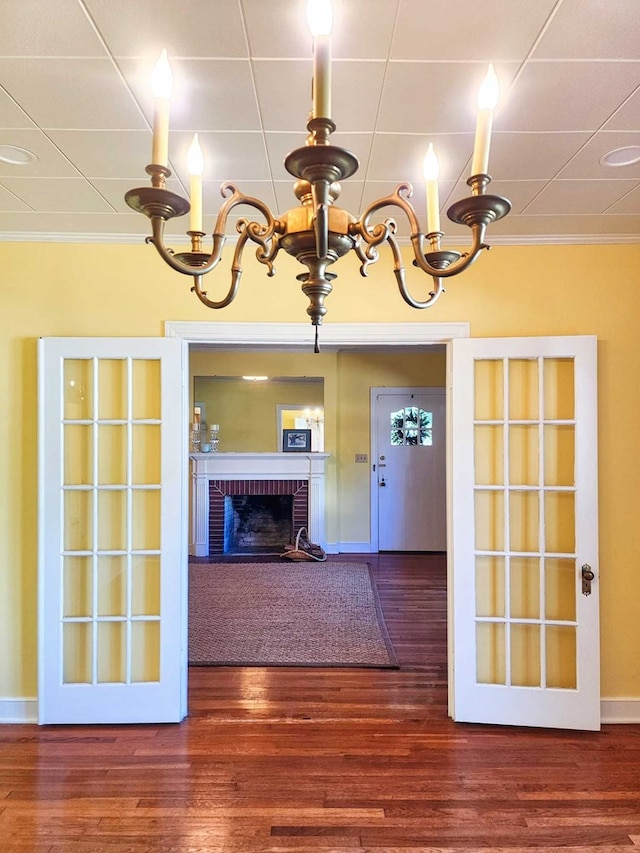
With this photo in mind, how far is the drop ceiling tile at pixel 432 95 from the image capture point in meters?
1.54

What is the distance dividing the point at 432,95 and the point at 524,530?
2.13m

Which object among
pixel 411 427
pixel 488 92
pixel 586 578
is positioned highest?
pixel 488 92

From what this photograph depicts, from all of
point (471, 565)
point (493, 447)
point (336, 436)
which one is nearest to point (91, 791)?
point (471, 565)

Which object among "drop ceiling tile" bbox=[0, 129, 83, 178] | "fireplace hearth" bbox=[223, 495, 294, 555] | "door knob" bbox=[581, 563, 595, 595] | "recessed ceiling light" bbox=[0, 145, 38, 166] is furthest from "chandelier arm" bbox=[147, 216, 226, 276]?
"fireplace hearth" bbox=[223, 495, 294, 555]

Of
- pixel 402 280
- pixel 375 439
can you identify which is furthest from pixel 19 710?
pixel 375 439

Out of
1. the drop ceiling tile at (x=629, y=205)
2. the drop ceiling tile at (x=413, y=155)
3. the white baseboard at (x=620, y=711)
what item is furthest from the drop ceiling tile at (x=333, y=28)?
the white baseboard at (x=620, y=711)

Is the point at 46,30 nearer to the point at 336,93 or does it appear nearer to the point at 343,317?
the point at 336,93

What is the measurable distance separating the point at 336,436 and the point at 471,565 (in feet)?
13.1

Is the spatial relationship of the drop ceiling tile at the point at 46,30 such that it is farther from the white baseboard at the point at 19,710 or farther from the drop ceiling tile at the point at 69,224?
the white baseboard at the point at 19,710

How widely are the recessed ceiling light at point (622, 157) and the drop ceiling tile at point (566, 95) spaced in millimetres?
222

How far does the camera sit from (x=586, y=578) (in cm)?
262

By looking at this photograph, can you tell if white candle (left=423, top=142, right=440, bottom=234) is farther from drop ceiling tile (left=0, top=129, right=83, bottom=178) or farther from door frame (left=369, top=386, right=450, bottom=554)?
door frame (left=369, top=386, right=450, bottom=554)

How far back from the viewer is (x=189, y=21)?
137cm

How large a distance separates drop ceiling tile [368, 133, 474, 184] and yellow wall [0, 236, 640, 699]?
707mm
